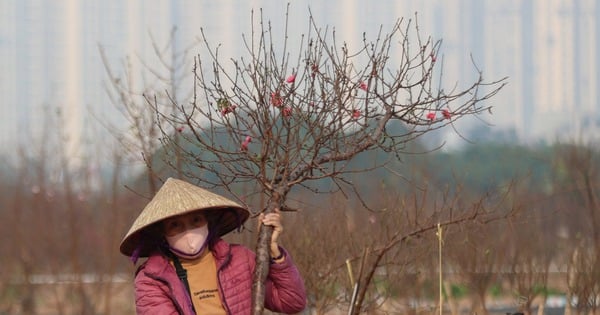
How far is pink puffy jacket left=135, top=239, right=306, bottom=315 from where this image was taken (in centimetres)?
592

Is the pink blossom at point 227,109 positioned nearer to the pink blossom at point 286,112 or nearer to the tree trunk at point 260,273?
the pink blossom at point 286,112

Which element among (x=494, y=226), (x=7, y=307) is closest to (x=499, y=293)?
(x=494, y=226)

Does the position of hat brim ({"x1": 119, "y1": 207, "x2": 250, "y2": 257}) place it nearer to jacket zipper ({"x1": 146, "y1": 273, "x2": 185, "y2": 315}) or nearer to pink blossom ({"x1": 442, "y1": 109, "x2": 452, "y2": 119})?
jacket zipper ({"x1": 146, "y1": 273, "x2": 185, "y2": 315})

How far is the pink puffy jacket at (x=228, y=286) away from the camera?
19.4ft

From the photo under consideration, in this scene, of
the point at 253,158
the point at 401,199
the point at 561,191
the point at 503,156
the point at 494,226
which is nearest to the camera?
the point at 253,158

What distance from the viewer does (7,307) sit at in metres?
24.7

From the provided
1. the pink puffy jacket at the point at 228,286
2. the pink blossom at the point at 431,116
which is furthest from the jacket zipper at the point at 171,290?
the pink blossom at the point at 431,116

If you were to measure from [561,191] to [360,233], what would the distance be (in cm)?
617

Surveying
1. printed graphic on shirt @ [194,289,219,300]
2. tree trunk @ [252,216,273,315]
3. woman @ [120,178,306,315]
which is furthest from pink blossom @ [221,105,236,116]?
printed graphic on shirt @ [194,289,219,300]

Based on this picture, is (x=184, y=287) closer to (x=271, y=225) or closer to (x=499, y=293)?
(x=271, y=225)

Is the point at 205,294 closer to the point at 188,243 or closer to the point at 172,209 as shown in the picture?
the point at 188,243

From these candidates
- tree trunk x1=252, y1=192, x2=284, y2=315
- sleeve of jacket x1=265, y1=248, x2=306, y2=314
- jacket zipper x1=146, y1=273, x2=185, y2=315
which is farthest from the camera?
sleeve of jacket x1=265, y1=248, x2=306, y2=314

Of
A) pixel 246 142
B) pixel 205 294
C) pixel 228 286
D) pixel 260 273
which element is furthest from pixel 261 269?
pixel 246 142

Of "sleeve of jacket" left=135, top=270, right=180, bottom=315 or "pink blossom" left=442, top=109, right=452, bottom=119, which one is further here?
"pink blossom" left=442, top=109, right=452, bottom=119
